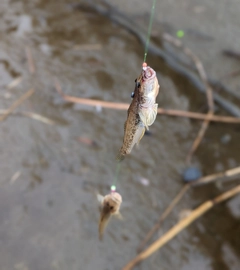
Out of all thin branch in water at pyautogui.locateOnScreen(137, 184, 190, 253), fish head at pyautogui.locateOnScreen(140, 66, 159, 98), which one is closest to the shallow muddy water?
thin branch in water at pyautogui.locateOnScreen(137, 184, 190, 253)

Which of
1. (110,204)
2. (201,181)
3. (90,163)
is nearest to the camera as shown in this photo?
(110,204)

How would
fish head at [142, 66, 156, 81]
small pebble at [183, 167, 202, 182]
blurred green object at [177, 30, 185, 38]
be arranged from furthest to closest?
blurred green object at [177, 30, 185, 38], small pebble at [183, 167, 202, 182], fish head at [142, 66, 156, 81]

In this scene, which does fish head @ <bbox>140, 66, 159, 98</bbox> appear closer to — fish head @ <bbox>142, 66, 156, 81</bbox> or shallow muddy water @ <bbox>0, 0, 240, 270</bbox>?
fish head @ <bbox>142, 66, 156, 81</bbox>

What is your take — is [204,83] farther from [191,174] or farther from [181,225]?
[181,225]

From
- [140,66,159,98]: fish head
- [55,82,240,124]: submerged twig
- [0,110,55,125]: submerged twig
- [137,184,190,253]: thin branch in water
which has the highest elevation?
[140,66,159,98]: fish head

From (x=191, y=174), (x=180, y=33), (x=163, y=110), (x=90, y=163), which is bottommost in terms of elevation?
(x=90, y=163)

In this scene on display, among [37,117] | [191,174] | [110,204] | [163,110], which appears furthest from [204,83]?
[110,204]

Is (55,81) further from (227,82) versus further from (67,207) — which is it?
(227,82)
